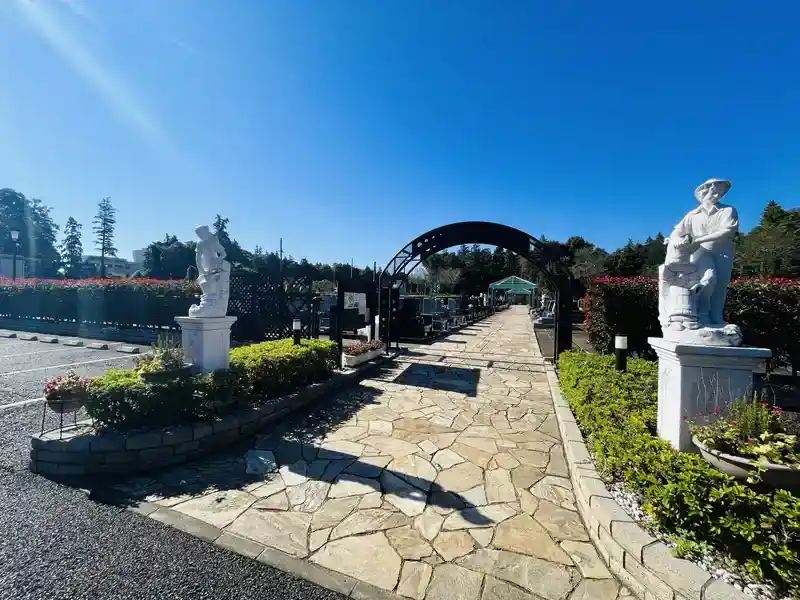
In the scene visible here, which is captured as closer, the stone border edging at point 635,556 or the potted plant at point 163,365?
the stone border edging at point 635,556

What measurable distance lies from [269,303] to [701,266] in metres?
10.2

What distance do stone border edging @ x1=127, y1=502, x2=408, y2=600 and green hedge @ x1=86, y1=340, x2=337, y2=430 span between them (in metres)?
1.06

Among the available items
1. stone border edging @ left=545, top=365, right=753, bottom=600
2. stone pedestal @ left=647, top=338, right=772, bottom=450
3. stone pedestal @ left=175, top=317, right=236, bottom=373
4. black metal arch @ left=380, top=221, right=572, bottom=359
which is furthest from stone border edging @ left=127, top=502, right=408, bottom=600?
black metal arch @ left=380, top=221, right=572, bottom=359

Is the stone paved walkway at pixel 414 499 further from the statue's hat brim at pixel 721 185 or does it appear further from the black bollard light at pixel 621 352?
the statue's hat brim at pixel 721 185

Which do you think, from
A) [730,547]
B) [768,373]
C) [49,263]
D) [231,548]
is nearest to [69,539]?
[231,548]

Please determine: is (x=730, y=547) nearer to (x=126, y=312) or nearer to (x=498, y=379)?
(x=498, y=379)

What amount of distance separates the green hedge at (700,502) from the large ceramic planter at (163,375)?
449cm

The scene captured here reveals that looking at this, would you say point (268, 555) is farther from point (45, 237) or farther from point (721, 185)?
point (45, 237)

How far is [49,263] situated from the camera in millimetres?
42312

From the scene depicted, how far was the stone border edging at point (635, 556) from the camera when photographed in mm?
1722

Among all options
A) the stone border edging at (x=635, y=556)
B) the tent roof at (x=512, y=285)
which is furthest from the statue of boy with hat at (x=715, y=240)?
the tent roof at (x=512, y=285)

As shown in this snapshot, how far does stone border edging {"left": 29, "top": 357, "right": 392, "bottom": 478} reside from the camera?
10.4ft

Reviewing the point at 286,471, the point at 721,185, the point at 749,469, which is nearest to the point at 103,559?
the point at 286,471

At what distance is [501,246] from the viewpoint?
9273 mm
